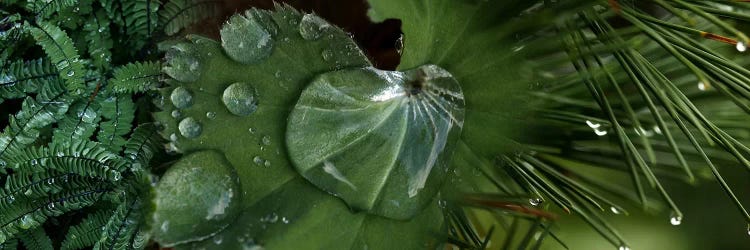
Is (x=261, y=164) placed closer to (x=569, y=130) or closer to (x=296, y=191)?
(x=296, y=191)

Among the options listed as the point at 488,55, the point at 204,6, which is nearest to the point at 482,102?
the point at 488,55

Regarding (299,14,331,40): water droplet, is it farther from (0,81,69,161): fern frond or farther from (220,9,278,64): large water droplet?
(0,81,69,161): fern frond

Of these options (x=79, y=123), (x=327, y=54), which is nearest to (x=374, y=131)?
(x=327, y=54)

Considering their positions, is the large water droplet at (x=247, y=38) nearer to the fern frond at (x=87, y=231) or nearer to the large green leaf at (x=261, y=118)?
the large green leaf at (x=261, y=118)

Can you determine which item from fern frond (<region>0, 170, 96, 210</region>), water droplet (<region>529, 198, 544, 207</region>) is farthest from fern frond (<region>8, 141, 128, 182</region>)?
water droplet (<region>529, 198, 544, 207</region>)

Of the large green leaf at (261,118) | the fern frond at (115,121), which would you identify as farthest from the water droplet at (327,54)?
the fern frond at (115,121)

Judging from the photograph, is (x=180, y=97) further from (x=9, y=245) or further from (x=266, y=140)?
(x=9, y=245)

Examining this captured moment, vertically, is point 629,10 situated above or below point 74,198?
above
